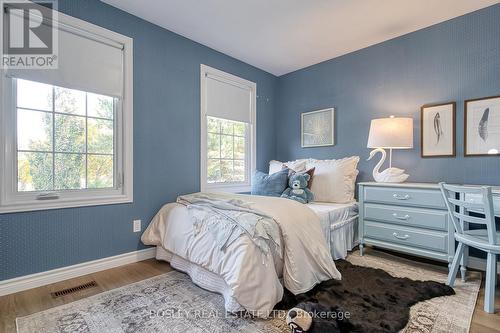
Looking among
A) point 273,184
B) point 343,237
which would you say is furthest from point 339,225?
point 273,184

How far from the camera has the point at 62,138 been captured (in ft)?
7.24

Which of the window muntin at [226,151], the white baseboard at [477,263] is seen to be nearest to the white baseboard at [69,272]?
the window muntin at [226,151]

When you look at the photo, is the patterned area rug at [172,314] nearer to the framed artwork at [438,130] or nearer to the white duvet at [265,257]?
the white duvet at [265,257]

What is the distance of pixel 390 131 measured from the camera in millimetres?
2578

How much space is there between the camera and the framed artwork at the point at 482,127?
230 cm

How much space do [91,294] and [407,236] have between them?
278 cm

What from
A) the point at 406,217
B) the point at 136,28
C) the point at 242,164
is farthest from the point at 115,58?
the point at 406,217

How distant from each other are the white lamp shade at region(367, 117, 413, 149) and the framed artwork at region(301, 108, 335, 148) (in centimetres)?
89

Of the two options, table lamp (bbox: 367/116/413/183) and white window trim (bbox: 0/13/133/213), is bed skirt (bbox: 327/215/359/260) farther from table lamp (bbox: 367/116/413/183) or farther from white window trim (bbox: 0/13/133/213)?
white window trim (bbox: 0/13/133/213)

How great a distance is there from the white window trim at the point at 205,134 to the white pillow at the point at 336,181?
1.10 metres

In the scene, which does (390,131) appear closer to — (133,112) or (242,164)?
(242,164)

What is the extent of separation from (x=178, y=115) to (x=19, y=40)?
4.70 feet

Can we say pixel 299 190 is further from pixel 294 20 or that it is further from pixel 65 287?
pixel 65 287

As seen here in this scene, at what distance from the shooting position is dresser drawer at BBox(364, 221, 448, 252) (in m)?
2.19
